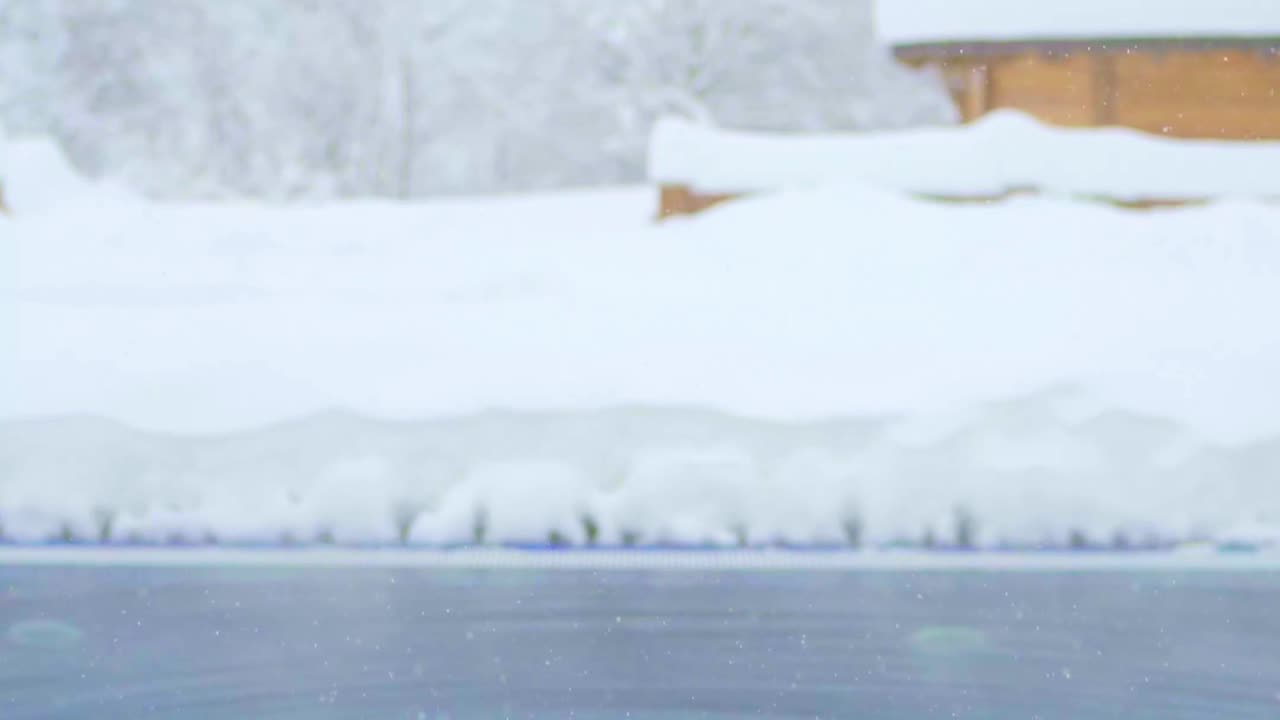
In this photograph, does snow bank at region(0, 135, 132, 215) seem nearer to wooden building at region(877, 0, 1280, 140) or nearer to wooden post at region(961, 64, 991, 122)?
wooden building at region(877, 0, 1280, 140)

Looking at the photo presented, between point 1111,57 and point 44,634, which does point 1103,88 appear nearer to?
point 1111,57

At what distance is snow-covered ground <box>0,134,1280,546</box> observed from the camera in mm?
4016

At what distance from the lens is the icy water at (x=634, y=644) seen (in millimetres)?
3199

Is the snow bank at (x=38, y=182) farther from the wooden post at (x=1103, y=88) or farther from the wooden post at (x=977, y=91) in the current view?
the wooden post at (x=1103, y=88)

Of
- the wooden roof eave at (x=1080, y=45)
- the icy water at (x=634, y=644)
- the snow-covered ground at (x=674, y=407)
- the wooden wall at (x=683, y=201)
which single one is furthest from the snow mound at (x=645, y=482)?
the wooden roof eave at (x=1080, y=45)

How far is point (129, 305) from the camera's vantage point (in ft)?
20.2

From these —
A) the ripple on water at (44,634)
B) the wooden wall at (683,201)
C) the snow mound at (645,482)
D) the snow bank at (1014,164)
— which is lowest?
the ripple on water at (44,634)

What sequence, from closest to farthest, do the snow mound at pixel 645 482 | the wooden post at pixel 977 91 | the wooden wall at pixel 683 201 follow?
the snow mound at pixel 645 482 < the wooden wall at pixel 683 201 < the wooden post at pixel 977 91

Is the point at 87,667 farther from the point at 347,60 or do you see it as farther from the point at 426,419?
the point at 347,60

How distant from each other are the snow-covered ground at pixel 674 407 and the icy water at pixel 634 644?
22 cm

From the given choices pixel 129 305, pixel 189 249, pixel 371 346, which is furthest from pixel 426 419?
pixel 189 249

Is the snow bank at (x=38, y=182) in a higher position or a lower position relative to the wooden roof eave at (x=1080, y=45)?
lower

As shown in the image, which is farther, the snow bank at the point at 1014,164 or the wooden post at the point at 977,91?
the wooden post at the point at 977,91

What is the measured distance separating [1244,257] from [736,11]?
18.3m
